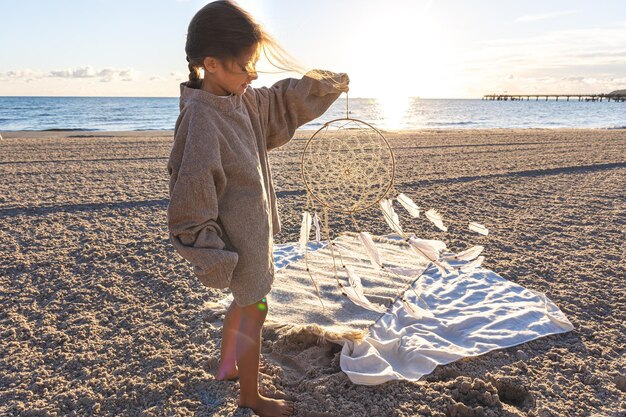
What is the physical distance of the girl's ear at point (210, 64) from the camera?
1.53 meters

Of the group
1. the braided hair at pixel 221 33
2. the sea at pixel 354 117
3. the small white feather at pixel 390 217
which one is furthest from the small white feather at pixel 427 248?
the sea at pixel 354 117

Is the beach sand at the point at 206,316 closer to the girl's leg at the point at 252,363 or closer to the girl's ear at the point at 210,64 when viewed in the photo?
the girl's leg at the point at 252,363

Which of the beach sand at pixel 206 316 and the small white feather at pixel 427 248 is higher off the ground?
the small white feather at pixel 427 248

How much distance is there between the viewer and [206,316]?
2646 mm

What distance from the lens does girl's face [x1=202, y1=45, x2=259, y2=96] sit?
61.0 inches

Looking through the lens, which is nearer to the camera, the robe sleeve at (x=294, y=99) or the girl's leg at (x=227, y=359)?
the robe sleeve at (x=294, y=99)

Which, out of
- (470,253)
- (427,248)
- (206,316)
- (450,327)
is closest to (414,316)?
(450,327)

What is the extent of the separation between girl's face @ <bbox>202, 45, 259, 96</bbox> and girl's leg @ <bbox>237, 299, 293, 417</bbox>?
78cm

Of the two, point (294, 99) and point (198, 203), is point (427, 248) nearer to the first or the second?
point (294, 99)

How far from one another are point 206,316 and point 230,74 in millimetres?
1529

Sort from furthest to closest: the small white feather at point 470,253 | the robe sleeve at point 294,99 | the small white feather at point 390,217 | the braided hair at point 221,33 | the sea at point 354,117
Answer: the sea at point 354,117 < the small white feather at point 470,253 < the small white feather at point 390,217 < the robe sleeve at point 294,99 < the braided hair at point 221,33

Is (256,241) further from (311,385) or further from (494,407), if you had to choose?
(494,407)

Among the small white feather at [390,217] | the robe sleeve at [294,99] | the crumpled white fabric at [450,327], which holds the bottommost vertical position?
the crumpled white fabric at [450,327]

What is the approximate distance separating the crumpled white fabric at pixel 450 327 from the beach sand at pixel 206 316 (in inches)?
2.6
